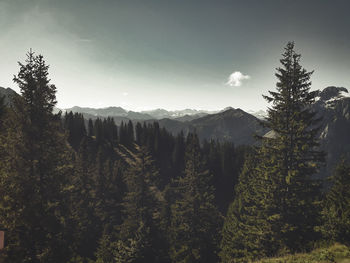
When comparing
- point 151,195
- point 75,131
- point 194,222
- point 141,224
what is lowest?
point 141,224

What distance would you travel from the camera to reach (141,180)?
26.6m

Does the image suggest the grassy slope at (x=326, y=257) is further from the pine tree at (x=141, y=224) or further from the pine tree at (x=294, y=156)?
the pine tree at (x=141, y=224)

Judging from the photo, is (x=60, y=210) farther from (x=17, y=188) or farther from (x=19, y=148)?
(x=19, y=148)

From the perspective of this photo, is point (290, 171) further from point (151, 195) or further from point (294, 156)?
point (151, 195)

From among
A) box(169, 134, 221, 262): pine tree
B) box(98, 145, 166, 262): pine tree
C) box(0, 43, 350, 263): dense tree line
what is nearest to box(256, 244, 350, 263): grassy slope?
box(0, 43, 350, 263): dense tree line

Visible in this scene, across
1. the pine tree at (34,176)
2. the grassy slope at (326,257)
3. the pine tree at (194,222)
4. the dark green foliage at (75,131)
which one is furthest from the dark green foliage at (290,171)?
the dark green foliage at (75,131)

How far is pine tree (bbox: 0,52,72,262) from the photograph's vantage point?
1178 cm

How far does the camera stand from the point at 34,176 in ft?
42.4

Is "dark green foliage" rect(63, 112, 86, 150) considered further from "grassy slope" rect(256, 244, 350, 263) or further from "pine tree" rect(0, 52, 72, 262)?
"grassy slope" rect(256, 244, 350, 263)

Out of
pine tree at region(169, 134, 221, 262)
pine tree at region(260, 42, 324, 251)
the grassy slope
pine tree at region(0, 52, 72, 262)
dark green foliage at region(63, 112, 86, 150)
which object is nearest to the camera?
the grassy slope

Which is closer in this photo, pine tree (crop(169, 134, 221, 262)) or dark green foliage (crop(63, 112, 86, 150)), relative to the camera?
pine tree (crop(169, 134, 221, 262))

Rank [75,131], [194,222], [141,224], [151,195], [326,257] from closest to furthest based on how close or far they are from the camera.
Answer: [326,257]
[194,222]
[141,224]
[151,195]
[75,131]

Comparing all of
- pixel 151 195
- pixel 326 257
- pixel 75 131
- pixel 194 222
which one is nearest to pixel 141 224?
pixel 151 195

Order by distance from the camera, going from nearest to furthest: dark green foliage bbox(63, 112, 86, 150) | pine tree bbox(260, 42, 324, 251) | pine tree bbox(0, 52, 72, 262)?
pine tree bbox(0, 52, 72, 262)
pine tree bbox(260, 42, 324, 251)
dark green foliage bbox(63, 112, 86, 150)
